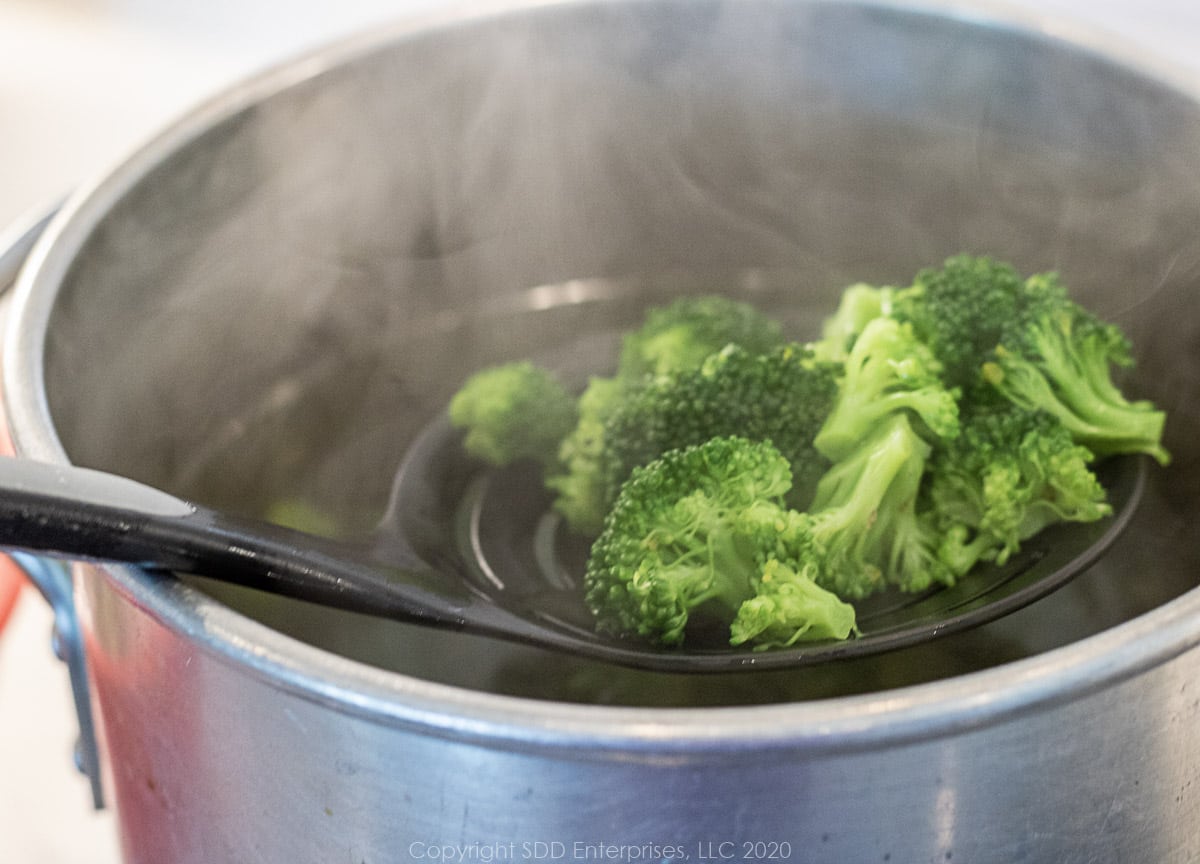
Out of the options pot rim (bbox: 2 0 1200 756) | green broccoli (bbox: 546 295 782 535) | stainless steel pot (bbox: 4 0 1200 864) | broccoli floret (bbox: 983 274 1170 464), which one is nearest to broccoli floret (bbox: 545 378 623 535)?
green broccoli (bbox: 546 295 782 535)

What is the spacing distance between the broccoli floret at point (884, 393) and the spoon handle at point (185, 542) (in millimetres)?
290

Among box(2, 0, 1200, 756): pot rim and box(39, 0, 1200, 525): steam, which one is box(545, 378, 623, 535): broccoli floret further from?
box(2, 0, 1200, 756): pot rim

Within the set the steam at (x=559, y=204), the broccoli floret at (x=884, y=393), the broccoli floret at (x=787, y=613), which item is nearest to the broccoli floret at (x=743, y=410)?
the broccoli floret at (x=884, y=393)

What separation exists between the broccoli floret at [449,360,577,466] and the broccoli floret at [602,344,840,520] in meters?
0.16

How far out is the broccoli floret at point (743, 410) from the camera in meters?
0.88

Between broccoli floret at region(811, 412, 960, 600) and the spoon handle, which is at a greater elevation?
the spoon handle

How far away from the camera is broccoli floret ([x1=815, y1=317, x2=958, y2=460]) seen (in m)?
0.86

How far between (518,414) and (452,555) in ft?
0.44

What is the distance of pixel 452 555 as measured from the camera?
99 centimetres

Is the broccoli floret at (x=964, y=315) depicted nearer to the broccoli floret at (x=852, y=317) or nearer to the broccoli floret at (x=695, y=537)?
the broccoli floret at (x=852, y=317)

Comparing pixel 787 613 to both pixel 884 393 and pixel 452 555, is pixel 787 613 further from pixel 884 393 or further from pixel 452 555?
pixel 452 555

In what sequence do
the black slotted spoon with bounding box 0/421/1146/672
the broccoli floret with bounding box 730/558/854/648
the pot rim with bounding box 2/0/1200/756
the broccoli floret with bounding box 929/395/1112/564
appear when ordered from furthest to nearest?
the broccoli floret with bounding box 929/395/1112/564, the broccoli floret with bounding box 730/558/854/648, the black slotted spoon with bounding box 0/421/1146/672, the pot rim with bounding box 2/0/1200/756

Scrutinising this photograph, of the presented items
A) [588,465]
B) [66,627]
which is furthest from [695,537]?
[66,627]

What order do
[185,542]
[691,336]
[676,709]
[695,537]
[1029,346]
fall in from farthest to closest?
[691,336], [1029,346], [695,537], [185,542], [676,709]
